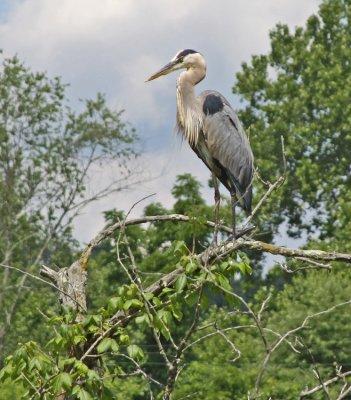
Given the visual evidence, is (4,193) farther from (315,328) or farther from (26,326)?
(315,328)

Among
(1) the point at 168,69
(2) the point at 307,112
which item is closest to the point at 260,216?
(2) the point at 307,112

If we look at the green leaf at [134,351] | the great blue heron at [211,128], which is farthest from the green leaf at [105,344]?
the great blue heron at [211,128]

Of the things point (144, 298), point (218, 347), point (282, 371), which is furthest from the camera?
point (218, 347)

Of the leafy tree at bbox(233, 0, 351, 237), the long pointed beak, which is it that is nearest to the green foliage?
the leafy tree at bbox(233, 0, 351, 237)

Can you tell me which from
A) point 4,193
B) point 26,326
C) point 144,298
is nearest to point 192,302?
point 144,298

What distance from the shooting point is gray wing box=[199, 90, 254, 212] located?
11.6 metres

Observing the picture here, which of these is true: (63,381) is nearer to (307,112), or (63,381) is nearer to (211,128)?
(211,128)

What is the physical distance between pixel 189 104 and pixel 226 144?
58 cm

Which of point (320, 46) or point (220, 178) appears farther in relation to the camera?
point (320, 46)

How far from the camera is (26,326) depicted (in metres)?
42.7

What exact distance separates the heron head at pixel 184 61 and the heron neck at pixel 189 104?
6 centimetres

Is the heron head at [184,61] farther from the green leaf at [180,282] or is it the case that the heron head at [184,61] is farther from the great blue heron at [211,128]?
the green leaf at [180,282]

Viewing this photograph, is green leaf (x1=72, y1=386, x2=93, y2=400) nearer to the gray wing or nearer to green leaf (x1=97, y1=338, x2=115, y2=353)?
green leaf (x1=97, y1=338, x2=115, y2=353)

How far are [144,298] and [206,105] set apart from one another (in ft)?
16.8
